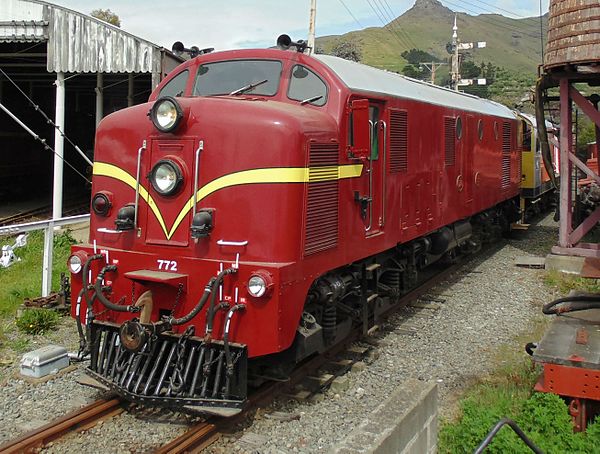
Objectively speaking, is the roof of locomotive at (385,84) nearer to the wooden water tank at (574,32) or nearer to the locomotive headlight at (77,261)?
the wooden water tank at (574,32)

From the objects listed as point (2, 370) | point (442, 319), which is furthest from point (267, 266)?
point (442, 319)

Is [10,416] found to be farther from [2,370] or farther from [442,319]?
[442,319]

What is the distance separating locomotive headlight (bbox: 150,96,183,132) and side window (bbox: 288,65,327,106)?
4.29 ft

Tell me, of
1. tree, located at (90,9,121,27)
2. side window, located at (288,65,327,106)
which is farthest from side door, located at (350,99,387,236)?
tree, located at (90,9,121,27)

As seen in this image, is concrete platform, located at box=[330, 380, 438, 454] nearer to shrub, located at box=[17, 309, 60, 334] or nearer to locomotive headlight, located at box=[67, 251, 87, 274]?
locomotive headlight, located at box=[67, 251, 87, 274]

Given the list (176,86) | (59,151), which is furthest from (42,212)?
(176,86)

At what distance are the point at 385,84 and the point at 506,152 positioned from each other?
777 cm

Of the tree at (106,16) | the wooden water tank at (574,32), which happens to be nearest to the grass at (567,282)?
the wooden water tank at (574,32)

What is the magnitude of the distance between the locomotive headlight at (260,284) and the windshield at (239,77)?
210 cm

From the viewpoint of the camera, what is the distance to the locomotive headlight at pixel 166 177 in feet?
18.5

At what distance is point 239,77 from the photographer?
6.69 meters

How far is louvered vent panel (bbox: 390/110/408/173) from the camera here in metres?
7.45

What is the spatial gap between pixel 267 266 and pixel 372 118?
2.54 m

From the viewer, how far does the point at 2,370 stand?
6.62 meters
